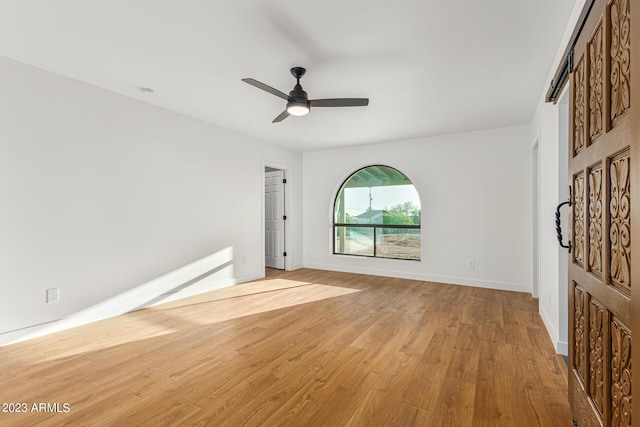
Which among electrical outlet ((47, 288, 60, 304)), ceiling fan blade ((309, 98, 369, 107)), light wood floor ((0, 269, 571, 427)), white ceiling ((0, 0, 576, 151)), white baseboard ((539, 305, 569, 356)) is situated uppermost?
white ceiling ((0, 0, 576, 151))

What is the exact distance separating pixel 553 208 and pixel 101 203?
14.8ft

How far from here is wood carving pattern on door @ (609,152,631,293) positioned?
1038 millimetres

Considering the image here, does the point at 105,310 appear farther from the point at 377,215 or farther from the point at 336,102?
the point at 377,215

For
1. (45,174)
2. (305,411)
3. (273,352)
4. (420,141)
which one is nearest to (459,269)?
(420,141)

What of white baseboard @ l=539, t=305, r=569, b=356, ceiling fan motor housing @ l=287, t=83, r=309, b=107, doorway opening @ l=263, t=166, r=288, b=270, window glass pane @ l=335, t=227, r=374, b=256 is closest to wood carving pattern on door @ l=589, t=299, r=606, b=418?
white baseboard @ l=539, t=305, r=569, b=356

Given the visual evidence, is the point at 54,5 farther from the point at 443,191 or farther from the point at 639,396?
the point at 443,191

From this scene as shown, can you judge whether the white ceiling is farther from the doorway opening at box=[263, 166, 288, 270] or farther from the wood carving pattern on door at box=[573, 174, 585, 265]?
the doorway opening at box=[263, 166, 288, 270]

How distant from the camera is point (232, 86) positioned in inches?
125

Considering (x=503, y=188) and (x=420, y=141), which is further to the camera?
(x=420, y=141)

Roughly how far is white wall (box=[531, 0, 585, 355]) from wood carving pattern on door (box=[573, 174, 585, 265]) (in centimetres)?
99

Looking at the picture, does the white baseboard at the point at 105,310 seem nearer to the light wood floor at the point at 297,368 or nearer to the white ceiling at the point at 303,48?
the light wood floor at the point at 297,368

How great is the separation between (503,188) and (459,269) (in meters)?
1.44

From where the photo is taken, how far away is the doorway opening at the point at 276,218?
6207mm

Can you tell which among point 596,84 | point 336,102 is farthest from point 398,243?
point 596,84
